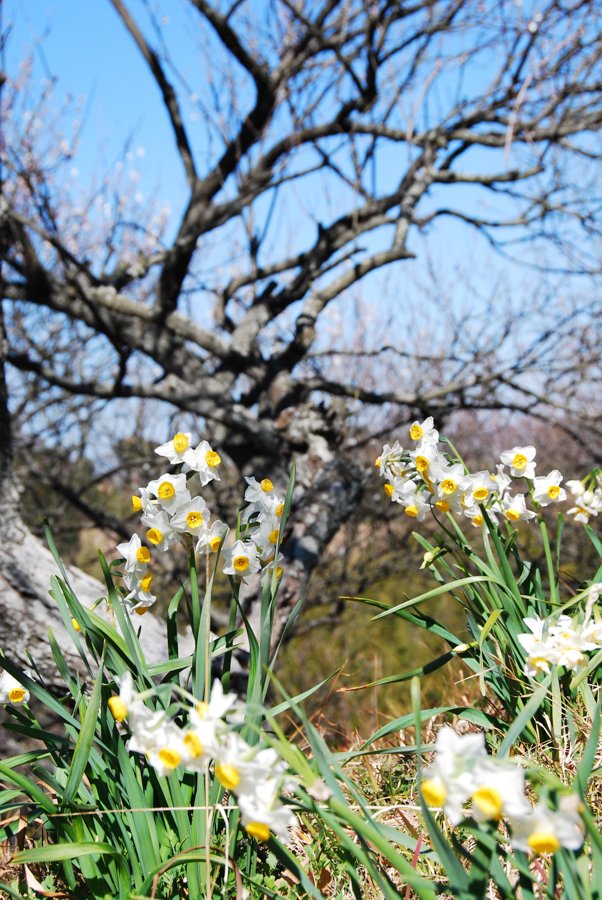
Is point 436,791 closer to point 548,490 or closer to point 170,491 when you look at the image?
point 170,491

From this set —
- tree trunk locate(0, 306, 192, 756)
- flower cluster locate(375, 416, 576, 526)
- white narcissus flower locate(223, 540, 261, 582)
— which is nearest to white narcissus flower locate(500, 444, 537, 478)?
flower cluster locate(375, 416, 576, 526)

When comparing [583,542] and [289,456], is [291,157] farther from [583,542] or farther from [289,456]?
[583,542]

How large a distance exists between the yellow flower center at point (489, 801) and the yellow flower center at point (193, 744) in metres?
0.34

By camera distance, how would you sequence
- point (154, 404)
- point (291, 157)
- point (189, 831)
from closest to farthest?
1. point (189, 831)
2. point (291, 157)
3. point (154, 404)

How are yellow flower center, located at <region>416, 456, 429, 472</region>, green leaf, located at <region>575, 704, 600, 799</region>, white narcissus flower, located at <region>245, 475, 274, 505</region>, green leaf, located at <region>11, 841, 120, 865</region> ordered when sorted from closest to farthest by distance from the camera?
green leaf, located at <region>575, 704, 600, 799</region>
green leaf, located at <region>11, 841, 120, 865</region>
white narcissus flower, located at <region>245, 475, 274, 505</region>
yellow flower center, located at <region>416, 456, 429, 472</region>

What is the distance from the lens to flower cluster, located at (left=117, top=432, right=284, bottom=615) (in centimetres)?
142

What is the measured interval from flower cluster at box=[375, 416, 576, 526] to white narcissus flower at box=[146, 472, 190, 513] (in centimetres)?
50

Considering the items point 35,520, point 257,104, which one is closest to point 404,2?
point 257,104

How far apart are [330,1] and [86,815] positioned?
3.96 meters

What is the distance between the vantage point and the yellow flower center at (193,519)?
1424mm

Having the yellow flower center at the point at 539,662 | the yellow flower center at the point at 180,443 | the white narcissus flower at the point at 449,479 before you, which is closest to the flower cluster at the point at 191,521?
the yellow flower center at the point at 180,443

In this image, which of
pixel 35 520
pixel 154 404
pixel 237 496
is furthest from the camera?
pixel 154 404

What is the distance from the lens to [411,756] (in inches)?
75.1

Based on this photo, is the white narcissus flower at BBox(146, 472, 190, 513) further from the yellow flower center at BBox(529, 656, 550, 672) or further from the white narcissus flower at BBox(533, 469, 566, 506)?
the white narcissus flower at BBox(533, 469, 566, 506)
